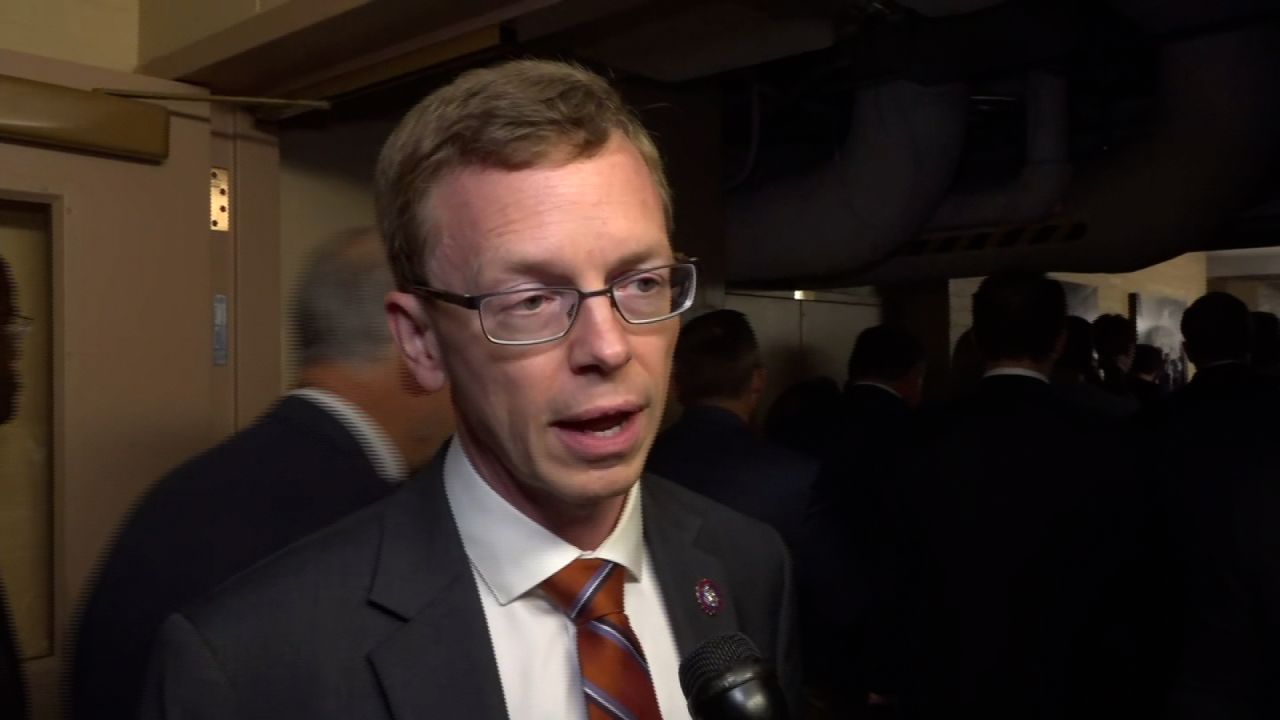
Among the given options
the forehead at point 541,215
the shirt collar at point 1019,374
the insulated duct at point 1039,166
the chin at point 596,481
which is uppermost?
the insulated duct at point 1039,166

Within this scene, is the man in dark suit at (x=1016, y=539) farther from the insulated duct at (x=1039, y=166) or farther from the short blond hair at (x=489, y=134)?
the short blond hair at (x=489, y=134)

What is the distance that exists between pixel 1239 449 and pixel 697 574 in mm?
1211

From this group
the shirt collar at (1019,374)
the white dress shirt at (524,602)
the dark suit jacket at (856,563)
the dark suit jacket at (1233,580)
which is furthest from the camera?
the dark suit jacket at (856,563)

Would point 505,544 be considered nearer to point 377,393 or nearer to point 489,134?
point 489,134

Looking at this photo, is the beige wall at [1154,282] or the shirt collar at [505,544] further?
the beige wall at [1154,282]

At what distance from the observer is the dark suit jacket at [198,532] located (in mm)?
1243

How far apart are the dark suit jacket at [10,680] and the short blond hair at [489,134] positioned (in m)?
0.86

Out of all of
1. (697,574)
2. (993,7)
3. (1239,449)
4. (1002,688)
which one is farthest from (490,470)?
(993,7)

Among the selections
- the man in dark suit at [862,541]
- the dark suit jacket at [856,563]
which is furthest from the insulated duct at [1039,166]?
the dark suit jacket at [856,563]

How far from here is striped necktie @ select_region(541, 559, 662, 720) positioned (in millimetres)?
894

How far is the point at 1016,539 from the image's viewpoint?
209 centimetres

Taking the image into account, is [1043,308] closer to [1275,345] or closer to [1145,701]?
[1145,701]

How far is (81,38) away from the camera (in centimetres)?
214

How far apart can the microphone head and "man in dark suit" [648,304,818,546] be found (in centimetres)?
148
